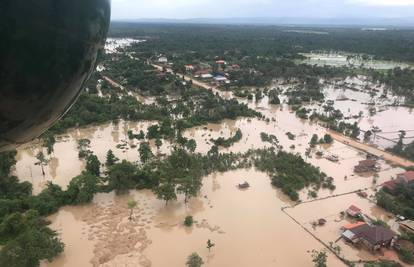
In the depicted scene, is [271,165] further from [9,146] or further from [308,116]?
[9,146]

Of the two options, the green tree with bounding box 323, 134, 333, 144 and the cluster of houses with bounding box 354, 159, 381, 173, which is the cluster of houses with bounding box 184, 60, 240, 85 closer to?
the green tree with bounding box 323, 134, 333, 144

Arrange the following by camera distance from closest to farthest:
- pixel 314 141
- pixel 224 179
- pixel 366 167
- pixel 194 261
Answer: pixel 194 261 < pixel 224 179 < pixel 366 167 < pixel 314 141

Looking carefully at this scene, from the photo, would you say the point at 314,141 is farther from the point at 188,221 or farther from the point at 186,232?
the point at 186,232

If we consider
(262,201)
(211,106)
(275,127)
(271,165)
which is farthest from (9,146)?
(211,106)

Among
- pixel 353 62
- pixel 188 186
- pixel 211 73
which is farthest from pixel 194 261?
pixel 353 62

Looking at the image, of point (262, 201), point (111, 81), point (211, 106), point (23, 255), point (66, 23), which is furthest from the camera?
point (111, 81)

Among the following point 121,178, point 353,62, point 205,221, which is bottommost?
point 205,221

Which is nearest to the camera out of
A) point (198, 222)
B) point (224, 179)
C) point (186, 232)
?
point (186, 232)

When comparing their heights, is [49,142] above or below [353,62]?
below
